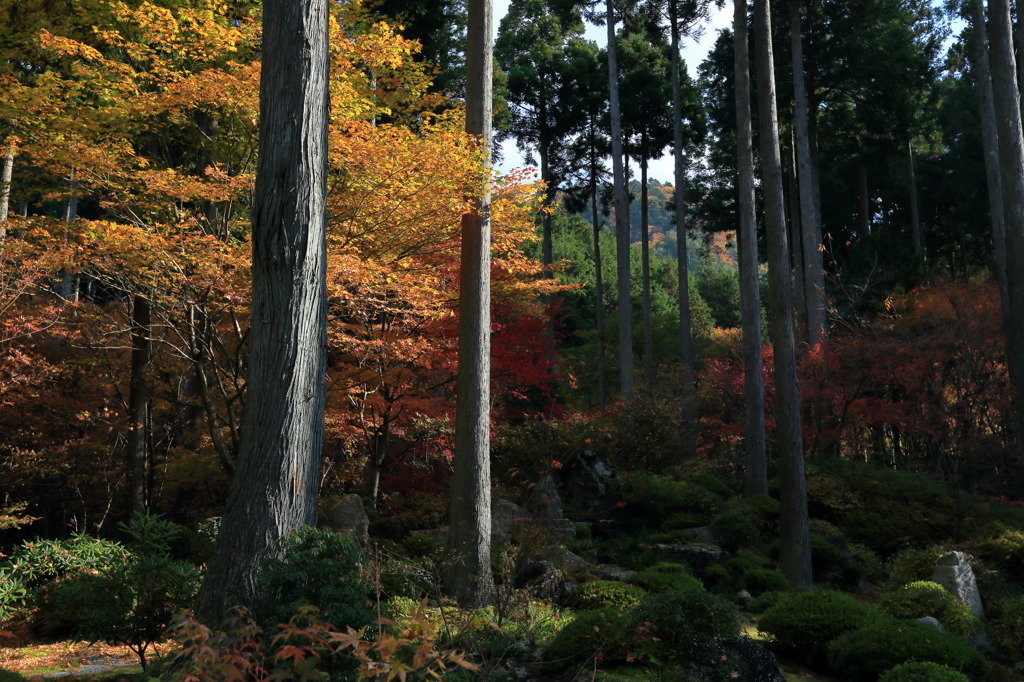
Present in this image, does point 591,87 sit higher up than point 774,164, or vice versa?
point 591,87

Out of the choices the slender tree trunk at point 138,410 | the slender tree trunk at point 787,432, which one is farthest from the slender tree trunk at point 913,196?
the slender tree trunk at point 138,410

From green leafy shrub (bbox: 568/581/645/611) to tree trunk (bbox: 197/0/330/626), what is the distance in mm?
3238

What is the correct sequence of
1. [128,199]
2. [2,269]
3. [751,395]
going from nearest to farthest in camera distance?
[128,199] < [2,269] < [751,395]

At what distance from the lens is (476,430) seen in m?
8.08

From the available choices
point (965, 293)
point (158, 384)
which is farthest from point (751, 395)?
point (158, 384)

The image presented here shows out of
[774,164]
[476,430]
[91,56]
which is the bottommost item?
[476,430]

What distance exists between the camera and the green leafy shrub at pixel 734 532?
37.2ft

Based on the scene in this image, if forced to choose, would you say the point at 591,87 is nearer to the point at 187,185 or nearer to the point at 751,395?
the point at 751,395

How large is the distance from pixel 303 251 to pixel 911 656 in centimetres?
542

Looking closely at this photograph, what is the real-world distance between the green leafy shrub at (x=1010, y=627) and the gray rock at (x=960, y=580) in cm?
20

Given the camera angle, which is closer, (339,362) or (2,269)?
(2,269)

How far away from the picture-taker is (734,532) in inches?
446

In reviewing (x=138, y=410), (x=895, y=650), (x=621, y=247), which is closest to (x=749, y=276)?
(x=895, y=650)

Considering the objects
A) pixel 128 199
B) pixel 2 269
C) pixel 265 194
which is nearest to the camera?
pixel 265 194
